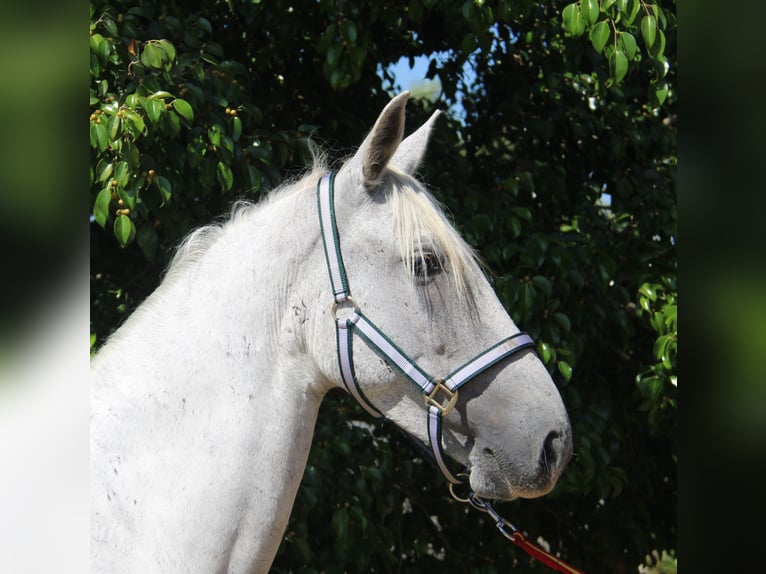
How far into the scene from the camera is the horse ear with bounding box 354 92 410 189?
5.14ft

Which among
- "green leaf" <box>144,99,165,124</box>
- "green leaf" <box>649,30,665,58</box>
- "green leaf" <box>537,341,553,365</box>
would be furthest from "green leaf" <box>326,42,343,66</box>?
"green leaf" <box>537,341,553,365</box>

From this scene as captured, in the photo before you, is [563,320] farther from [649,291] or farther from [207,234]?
[207,234]

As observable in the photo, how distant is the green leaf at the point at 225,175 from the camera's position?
98.6 inches

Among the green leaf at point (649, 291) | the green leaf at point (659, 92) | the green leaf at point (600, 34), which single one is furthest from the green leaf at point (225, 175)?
the green leaf at point (649, 291)

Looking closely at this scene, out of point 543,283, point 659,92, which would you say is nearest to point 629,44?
point 659,92

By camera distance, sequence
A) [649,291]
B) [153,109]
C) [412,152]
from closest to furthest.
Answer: [412,152], [153,109], [649,291]

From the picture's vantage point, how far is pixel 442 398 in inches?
61.6

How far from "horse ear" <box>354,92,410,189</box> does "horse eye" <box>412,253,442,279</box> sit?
20 cm

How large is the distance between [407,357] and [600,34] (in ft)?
4.83
